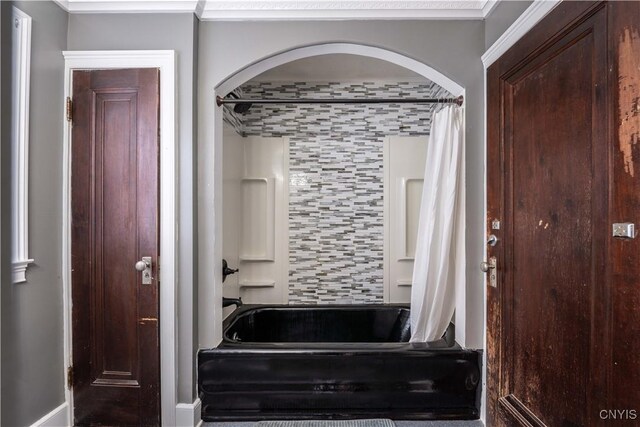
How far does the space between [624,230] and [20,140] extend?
2.39m

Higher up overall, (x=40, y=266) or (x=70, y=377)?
(x=40, y=266)

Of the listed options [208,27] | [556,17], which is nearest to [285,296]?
[208,27]

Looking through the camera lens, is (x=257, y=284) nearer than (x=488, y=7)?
No

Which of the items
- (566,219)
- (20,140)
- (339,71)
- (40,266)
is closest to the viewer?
(566,219)

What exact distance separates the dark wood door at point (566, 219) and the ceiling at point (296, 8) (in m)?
0.40

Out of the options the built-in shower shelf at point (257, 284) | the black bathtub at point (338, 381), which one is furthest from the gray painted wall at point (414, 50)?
the built-in shower shelf at point (257, 284)

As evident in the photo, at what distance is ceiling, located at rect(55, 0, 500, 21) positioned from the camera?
1904 millimetres

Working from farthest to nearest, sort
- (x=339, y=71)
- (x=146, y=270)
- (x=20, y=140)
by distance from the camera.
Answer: (x=339, y=71) → (x=146, y=270) → (x=20, y=140)

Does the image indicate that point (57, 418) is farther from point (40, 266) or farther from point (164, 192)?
point (164, 192)

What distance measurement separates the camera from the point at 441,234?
2.08 metres

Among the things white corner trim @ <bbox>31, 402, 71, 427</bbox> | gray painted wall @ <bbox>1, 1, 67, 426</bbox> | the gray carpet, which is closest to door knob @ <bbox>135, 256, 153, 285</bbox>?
gray painted wall @ <bbox>1, 1, 67, 426</bbox>

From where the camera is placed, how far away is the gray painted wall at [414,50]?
197 centimetres

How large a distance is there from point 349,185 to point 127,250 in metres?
1.76

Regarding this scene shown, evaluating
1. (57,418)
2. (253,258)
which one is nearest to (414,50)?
(253,258)
